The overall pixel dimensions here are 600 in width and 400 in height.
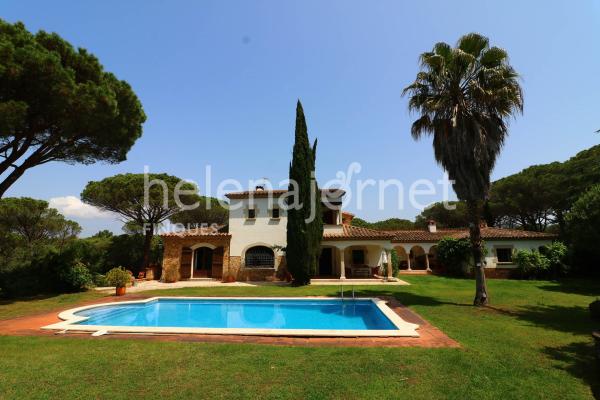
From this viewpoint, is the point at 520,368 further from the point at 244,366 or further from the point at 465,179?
the point at 465,179

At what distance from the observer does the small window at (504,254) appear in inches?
1026

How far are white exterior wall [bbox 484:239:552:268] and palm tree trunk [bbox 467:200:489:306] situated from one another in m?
15.5

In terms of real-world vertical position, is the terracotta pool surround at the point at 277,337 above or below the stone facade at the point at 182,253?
below

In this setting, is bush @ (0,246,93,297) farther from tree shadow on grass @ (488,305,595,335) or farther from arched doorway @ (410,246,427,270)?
arched doorway @ (410,246,427,270)

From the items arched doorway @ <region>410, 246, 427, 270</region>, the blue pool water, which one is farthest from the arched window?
arched doorway @ <region>410, 246, 427, 270</region>

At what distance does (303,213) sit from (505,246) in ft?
60.5

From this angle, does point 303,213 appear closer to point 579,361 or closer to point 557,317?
point 557,317

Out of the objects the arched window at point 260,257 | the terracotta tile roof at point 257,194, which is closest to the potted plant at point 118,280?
the arched window at point 260,257

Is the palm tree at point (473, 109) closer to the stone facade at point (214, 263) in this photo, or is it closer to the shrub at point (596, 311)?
the shrub at point (596, 311)

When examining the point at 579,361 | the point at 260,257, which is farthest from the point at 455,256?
the point at 579,361

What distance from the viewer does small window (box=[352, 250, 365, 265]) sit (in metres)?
27.2

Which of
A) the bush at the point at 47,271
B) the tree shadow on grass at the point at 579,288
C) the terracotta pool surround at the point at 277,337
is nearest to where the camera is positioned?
the terracotta pool surround at the point at 277,337

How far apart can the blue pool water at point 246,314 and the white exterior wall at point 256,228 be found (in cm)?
936

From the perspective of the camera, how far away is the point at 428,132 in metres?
14.3
